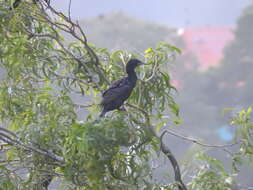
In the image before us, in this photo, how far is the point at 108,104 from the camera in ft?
15.4

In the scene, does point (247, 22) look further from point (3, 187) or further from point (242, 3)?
point (3, 187)

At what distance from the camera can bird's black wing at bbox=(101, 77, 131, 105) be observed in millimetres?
4652

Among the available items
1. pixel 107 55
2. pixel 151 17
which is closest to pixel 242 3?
pixel 151 17

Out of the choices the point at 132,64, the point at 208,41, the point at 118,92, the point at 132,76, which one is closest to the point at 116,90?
the point at 118,92

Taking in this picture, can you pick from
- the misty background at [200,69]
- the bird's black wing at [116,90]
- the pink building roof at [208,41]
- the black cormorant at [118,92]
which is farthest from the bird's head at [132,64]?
the pink building roof at [208,41]

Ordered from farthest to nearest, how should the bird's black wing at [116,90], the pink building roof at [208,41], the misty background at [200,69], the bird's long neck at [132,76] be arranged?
the pink building roof at [208,41] → the misty background at [200,69] → the bird's long neck at [132,76] → the bird's black wing at [116,90]

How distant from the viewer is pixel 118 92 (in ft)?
15.3

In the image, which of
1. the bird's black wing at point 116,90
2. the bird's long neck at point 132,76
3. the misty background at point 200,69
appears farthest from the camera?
the misty background at point 200,69

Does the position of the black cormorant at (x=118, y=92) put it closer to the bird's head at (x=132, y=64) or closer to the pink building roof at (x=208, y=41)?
the bird's head at (x=132, y=64)

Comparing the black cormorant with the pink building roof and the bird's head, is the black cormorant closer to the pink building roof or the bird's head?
the bird's head

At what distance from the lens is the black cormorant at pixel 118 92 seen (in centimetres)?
466

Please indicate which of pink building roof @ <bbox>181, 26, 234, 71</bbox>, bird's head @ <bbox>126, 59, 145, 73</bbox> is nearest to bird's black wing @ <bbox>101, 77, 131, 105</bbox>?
bird's head @ <bbox>126, 59, 145, 73</bbox>

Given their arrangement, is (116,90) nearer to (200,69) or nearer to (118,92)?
(118,92)

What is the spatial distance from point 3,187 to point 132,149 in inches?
32.5
